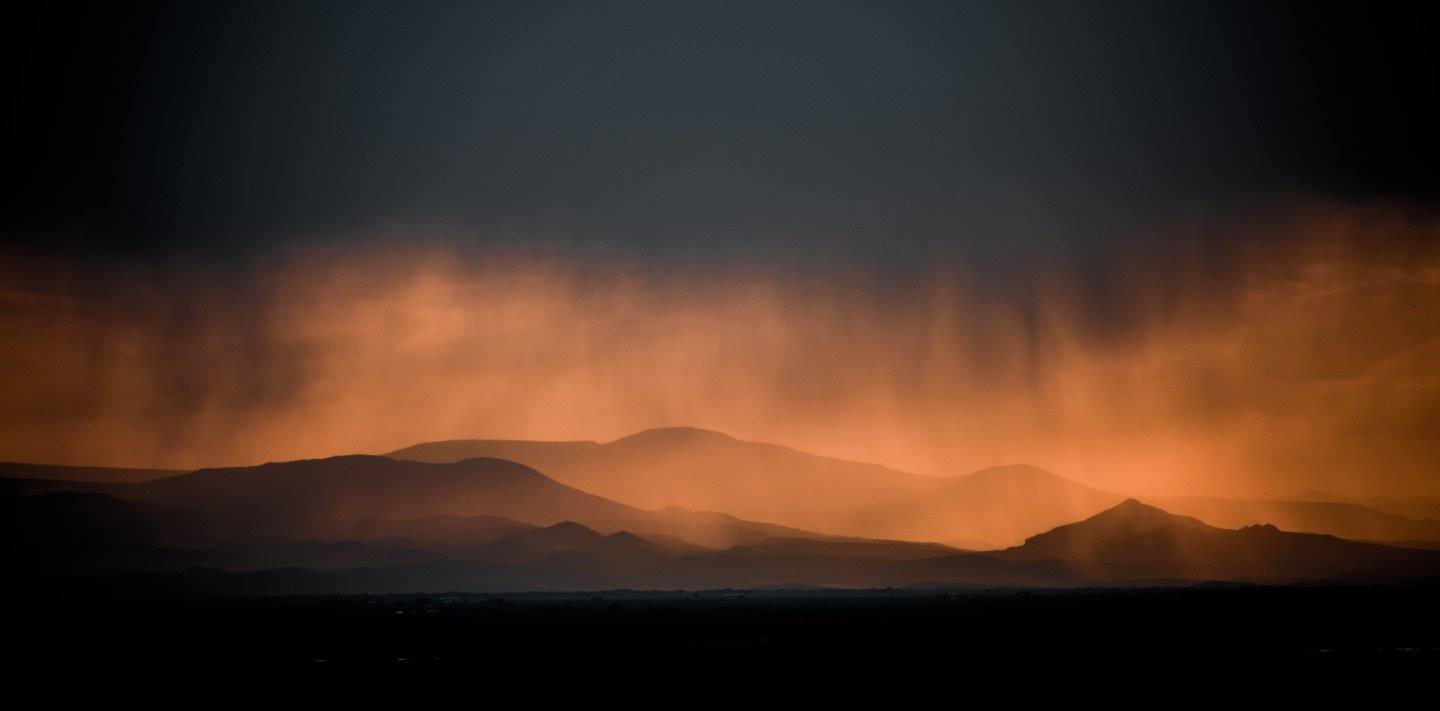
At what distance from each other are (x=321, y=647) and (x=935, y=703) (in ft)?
303

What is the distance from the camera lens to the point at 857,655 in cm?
13012

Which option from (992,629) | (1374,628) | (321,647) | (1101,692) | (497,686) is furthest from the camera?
(992,629)

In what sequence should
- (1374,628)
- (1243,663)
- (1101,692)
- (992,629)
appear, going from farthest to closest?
(992,629) < (1374,628) < (1243,663) < (1101,692)

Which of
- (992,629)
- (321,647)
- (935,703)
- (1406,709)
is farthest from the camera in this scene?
(992,629)

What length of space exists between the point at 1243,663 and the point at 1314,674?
13.3 m

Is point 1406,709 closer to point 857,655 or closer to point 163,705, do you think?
point 857,655

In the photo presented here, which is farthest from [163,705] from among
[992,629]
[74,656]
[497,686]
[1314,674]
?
[992,629]

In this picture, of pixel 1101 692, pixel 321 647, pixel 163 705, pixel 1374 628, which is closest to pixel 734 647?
pixel 321 647

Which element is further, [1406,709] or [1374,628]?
[1374,628]

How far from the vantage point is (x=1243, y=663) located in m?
113

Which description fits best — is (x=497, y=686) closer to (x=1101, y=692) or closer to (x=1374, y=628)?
(x=1101, y=692)

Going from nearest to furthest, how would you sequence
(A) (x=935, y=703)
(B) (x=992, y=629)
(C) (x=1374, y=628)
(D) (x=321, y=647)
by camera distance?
(A) (x=935, y=703) < (D) (x=321, y=647) < (C) (x=1374, y=628) < (B) (x=992, y=629)

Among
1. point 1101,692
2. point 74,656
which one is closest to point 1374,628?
point 1101,692

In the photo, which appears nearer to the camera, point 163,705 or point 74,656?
point 163,705
